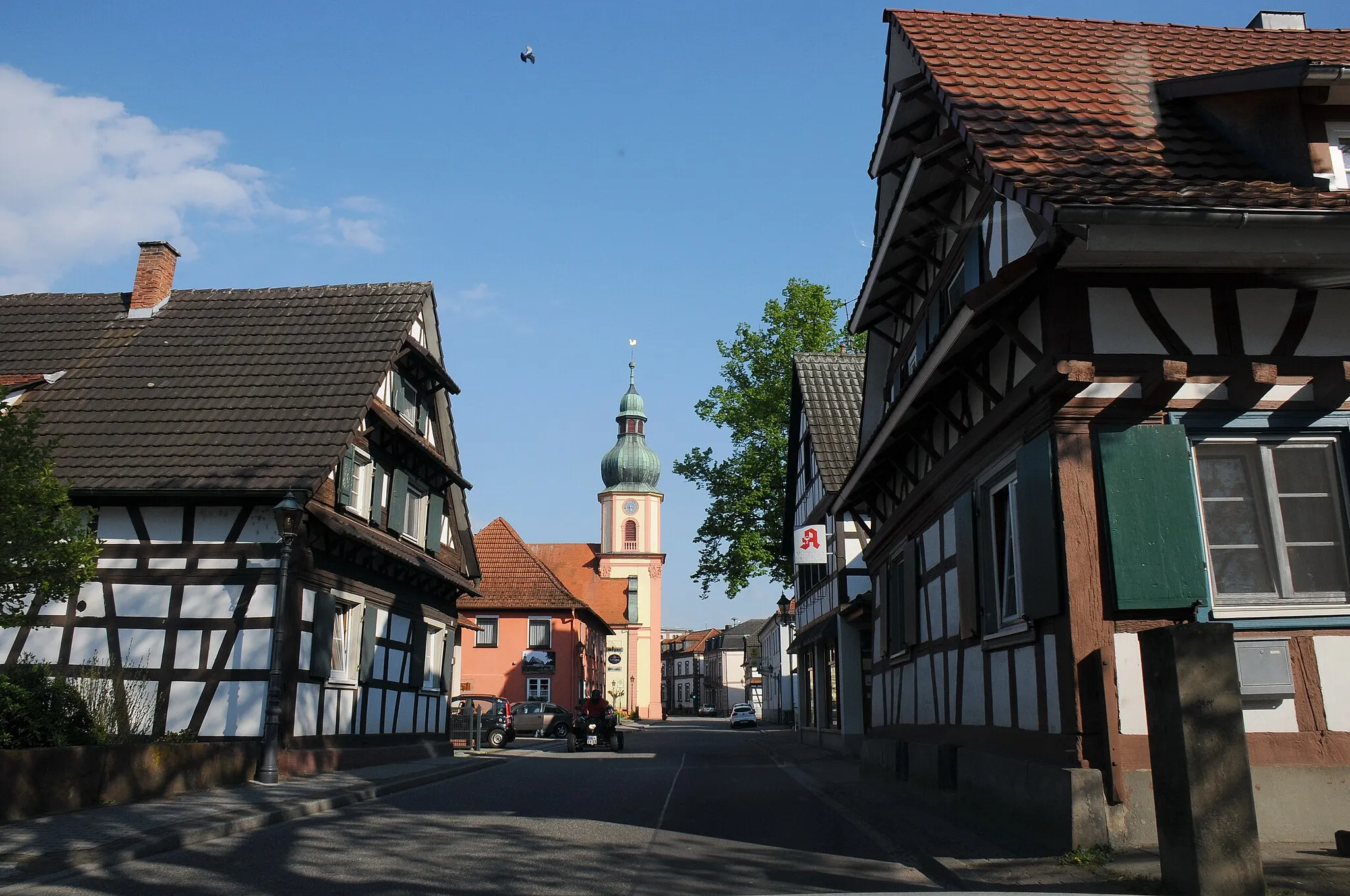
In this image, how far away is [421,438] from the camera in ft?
70.6

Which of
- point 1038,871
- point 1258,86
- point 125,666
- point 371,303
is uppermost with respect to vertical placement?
point 371,303

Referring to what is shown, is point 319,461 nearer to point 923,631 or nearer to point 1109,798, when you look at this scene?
point 923,631

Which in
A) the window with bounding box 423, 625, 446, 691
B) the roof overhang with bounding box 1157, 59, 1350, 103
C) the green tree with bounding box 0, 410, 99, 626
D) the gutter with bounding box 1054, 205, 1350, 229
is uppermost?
the roof overhang with bounding box 1157, 59, 1350, 103

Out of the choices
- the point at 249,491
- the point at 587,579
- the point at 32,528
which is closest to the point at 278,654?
the point at 249,491

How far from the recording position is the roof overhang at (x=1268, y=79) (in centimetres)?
879

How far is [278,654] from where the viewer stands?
1473 cm

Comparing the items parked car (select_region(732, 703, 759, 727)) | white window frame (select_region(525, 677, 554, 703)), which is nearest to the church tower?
parked car (select_region(732, 703, 759, 727))

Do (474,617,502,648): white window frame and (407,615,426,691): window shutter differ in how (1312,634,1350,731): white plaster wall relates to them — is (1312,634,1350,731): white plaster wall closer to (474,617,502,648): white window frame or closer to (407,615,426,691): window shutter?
(407,615,426,691): window shutter

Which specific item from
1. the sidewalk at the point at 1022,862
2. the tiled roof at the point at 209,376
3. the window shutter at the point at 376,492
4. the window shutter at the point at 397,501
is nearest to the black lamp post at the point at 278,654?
the tiled roof at the point at 209,376

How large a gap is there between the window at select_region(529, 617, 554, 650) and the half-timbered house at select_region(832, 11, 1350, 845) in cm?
4203

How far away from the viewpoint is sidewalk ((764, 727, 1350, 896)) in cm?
622

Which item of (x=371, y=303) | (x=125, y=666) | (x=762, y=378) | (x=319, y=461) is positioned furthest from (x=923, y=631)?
(x=762, y=378)

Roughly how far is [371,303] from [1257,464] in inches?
658

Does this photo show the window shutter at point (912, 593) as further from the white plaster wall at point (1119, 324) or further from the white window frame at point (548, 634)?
the white window frame at point (548, 634)
